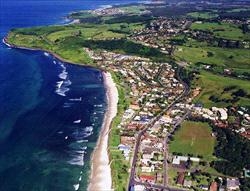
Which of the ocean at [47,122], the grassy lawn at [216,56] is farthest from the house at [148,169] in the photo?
the grassy lawn at [216,56]

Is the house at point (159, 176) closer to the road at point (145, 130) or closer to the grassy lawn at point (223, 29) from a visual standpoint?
the road at point (145, 130)

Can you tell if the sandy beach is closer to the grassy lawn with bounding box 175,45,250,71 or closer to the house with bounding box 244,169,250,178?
the house with bounding box 244,169,250,178

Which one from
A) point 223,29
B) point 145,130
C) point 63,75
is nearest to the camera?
point 145,130

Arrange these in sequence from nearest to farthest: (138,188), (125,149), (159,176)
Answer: (138,188) < (159,176) < (125,149)

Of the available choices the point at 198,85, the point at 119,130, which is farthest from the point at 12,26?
the point at 119,130

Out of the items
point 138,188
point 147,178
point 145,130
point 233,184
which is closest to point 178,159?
point 147,178

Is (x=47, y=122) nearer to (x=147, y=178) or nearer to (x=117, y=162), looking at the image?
(x=117, y=162)
